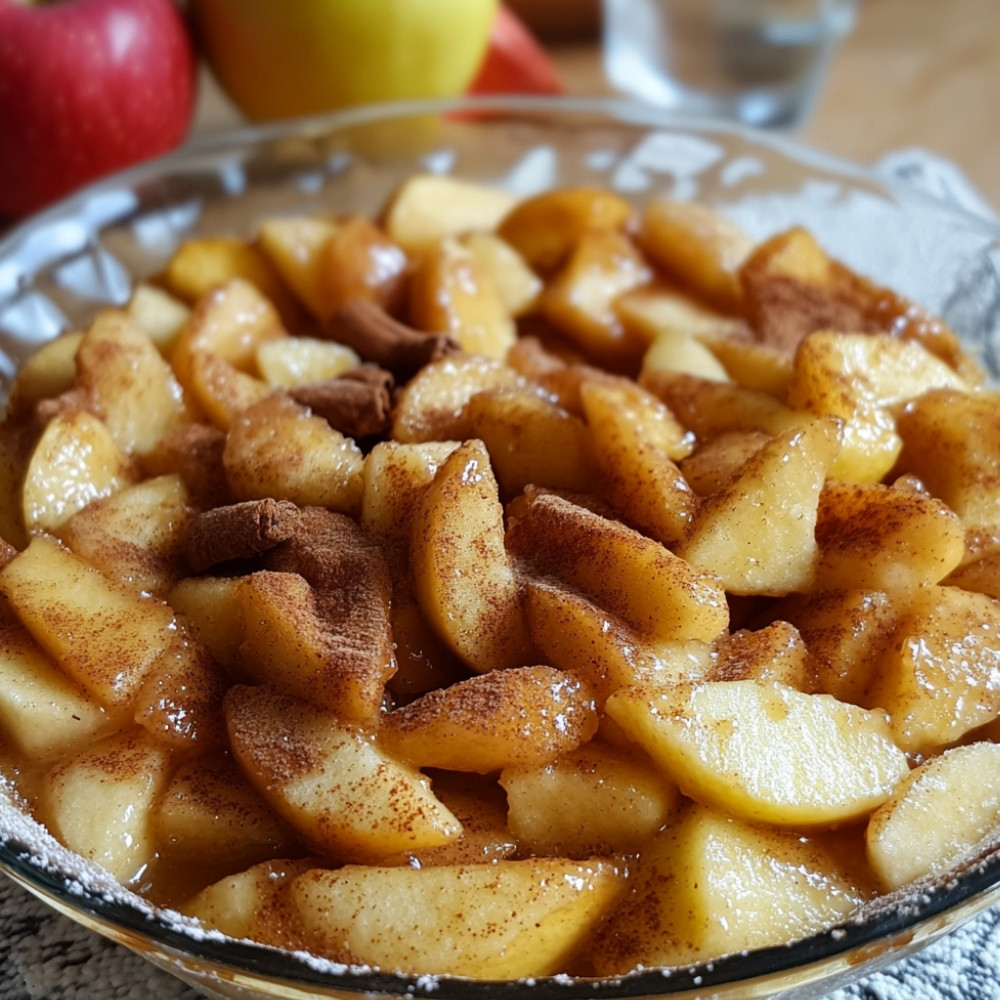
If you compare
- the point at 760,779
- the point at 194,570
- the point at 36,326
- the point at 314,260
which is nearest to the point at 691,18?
the point at 314,260

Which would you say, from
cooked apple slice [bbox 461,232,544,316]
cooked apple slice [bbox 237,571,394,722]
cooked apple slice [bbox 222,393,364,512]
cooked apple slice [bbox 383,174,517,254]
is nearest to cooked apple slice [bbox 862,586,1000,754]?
cooked apple slice [bbox 237,571,394,722]

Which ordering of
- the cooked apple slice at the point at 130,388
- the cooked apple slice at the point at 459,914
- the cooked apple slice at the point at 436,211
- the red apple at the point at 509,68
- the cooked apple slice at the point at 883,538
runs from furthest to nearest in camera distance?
the red apple at the point at 509,68 → the cooked apple slice at the point at 436,211 → the cooked apple slice at the point at 130,388 → the cooked apple slice at the point at 883,538 → the cooked apple slice at the point at 459,914

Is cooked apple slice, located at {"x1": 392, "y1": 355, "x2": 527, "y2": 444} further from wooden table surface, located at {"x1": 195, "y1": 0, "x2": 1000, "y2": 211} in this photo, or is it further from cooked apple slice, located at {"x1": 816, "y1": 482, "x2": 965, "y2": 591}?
wooden table surface, located at {"x1": 195, "y1": 0, "x2": 1000, "y2": 211}

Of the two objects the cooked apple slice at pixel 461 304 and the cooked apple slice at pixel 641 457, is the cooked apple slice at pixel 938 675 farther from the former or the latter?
the cooked apple slice at pixel 461 304

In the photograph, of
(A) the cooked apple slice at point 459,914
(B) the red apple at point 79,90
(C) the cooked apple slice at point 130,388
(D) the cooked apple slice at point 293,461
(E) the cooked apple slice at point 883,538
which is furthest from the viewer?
(B) the red apple at point 79,90

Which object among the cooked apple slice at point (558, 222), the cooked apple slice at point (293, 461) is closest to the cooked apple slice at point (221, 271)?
the cooked apple slice at point (558, 222)

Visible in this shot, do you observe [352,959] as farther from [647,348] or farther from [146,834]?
[647,348]

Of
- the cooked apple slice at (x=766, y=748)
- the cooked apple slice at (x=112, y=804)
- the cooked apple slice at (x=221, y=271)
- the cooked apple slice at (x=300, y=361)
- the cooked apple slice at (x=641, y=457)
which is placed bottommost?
the cooked apple slice at (x=112, y=804)

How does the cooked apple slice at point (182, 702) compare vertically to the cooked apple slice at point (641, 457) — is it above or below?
below
